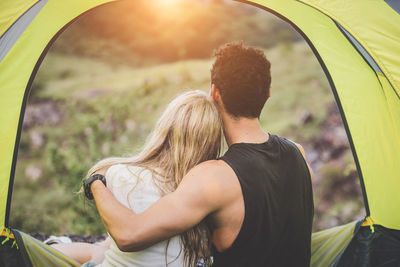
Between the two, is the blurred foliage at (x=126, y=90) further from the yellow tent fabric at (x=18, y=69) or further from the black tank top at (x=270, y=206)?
the black tank top at (x=270, y=206)

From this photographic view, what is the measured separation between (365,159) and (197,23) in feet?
19.3

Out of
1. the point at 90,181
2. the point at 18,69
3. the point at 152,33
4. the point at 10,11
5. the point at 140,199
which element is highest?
the point at 152,33

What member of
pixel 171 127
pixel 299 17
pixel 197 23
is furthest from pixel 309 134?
pixel 171 127

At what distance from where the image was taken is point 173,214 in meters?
1.76

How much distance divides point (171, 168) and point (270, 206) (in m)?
0.55

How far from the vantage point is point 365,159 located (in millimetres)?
2529

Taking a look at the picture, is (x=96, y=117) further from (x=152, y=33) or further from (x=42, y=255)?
(x=42, y=255)

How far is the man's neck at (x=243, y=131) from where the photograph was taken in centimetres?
204

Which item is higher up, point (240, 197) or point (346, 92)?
point (346, 92)

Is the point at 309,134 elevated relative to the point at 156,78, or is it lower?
lower

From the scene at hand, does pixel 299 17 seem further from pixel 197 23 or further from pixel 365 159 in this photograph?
pixel 197 23

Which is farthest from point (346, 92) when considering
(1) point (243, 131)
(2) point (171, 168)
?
(2) point (171, 168)

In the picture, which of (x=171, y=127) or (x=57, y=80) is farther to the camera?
(x=57, y=80)

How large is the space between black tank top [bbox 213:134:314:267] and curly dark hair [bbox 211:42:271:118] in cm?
20
